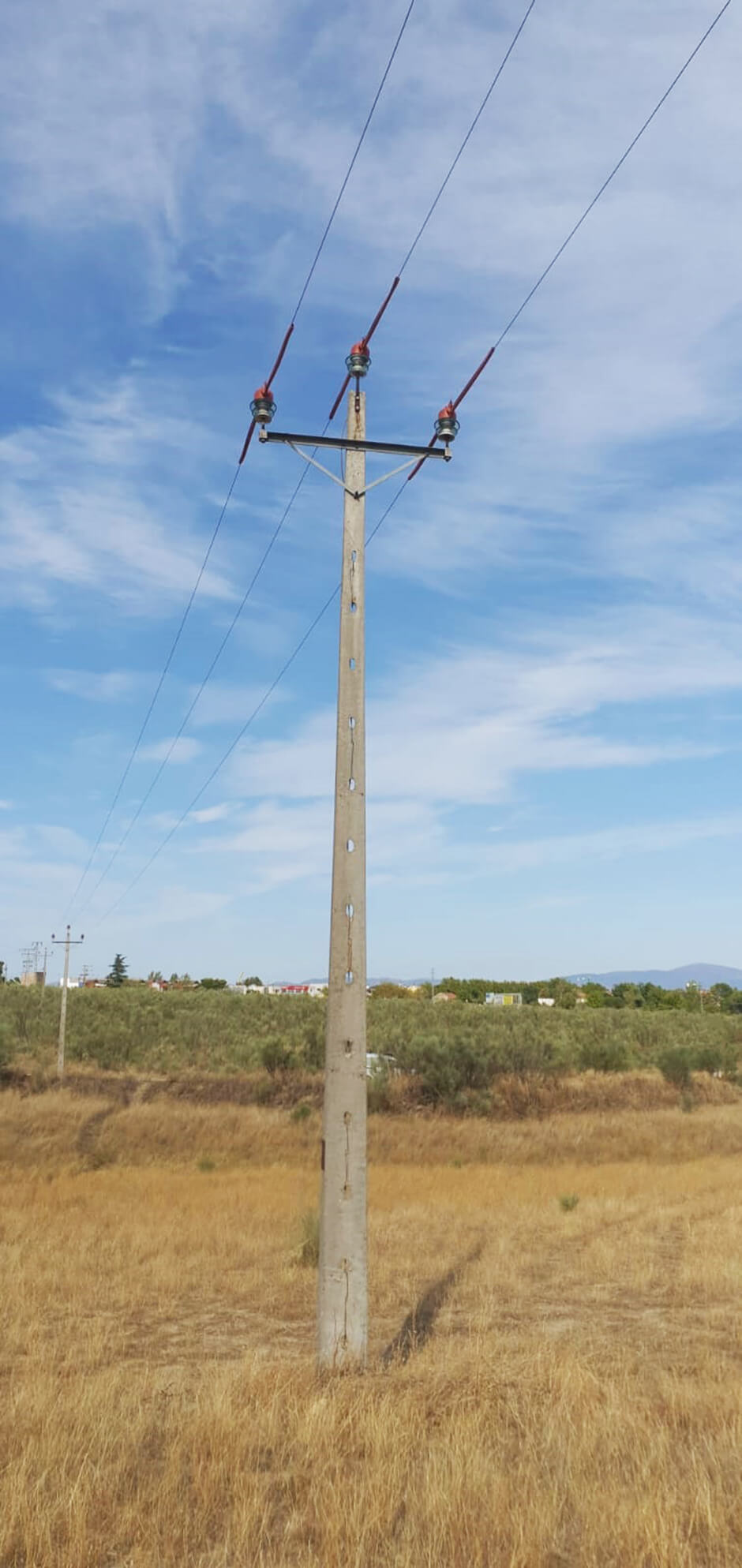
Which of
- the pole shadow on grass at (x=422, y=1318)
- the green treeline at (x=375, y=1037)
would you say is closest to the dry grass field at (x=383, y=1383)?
the pole shadow on grass at (x=422, y=1318)

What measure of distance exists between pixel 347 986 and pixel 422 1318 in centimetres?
493

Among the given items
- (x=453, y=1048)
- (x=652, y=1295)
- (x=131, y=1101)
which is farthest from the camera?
(x=453, y=1048)

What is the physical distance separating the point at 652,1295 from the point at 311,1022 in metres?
52.5

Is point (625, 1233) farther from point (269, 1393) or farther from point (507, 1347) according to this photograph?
point (269, 1393)

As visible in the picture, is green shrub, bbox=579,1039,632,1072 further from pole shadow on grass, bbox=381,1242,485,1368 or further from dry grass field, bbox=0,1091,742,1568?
pole shadow on grass, bbox=381,1242,485,1368

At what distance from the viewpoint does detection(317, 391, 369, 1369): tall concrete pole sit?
8.71m

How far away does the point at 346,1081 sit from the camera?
891 centimetres

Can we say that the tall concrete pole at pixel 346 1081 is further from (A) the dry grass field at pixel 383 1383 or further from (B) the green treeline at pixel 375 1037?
(B) the green treeline at pixel 375 1037

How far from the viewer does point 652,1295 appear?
13055mm

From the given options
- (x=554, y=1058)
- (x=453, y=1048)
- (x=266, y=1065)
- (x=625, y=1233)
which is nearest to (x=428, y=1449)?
(x=625, y=1233)

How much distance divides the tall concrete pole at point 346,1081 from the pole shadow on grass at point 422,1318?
99cm

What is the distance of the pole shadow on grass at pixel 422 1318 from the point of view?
32.2 ft

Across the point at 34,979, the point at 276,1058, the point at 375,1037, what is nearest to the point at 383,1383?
the point at 276,1058

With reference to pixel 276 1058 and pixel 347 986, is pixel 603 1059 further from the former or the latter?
pixel 347 986
